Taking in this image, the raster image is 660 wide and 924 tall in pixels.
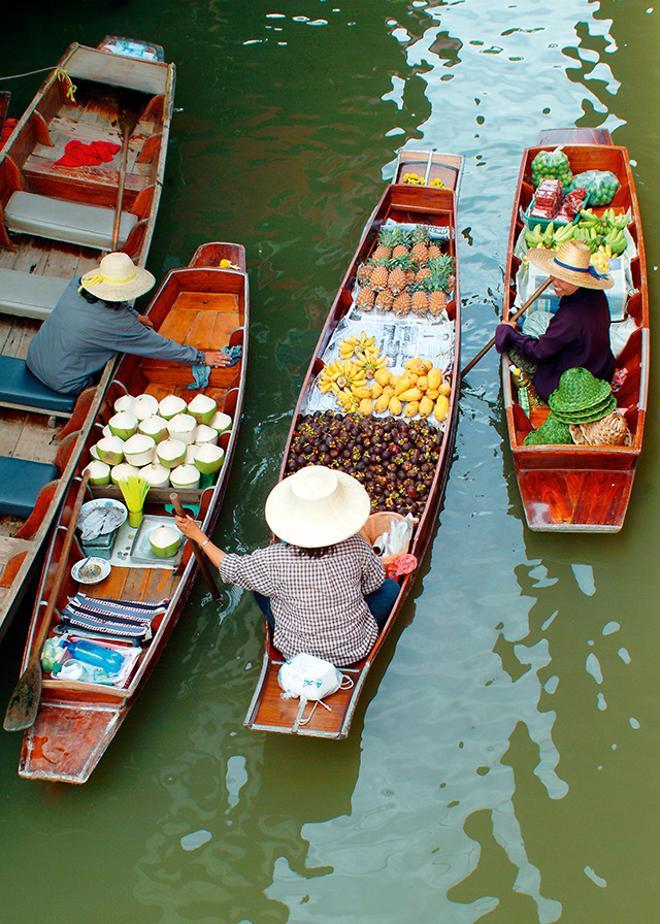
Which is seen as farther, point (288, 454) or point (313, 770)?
point (288, 454)

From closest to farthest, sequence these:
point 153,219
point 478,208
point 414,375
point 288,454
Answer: point 288,454, point 414,375, point 153,219, point 478,208

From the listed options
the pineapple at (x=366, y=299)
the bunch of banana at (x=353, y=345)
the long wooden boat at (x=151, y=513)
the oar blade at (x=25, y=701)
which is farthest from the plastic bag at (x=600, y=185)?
the oar blade at (x=25, y=701)

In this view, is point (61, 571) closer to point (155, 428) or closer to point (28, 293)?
point (155, 428)

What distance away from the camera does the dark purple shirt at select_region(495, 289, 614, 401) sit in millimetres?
5688

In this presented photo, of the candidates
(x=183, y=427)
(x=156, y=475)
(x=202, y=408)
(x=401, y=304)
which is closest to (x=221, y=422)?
(x=202, y=408)

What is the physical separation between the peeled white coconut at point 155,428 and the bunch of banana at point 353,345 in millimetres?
1485

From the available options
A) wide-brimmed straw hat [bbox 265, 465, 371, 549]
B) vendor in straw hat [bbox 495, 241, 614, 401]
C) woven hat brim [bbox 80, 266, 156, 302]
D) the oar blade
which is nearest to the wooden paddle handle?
the oar blade

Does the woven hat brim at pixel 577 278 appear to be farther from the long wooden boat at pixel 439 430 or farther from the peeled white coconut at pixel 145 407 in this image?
the peeled white coconut at pixel 145 407

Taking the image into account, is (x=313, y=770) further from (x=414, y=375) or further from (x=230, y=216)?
(x=230, y=216)

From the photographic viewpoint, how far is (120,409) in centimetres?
597

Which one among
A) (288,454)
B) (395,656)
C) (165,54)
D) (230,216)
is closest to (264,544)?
(288,454)

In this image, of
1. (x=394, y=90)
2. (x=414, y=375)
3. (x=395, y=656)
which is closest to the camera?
(x=395, y=656)

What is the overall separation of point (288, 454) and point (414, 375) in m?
1.18

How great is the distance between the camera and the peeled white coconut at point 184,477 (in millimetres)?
5648
